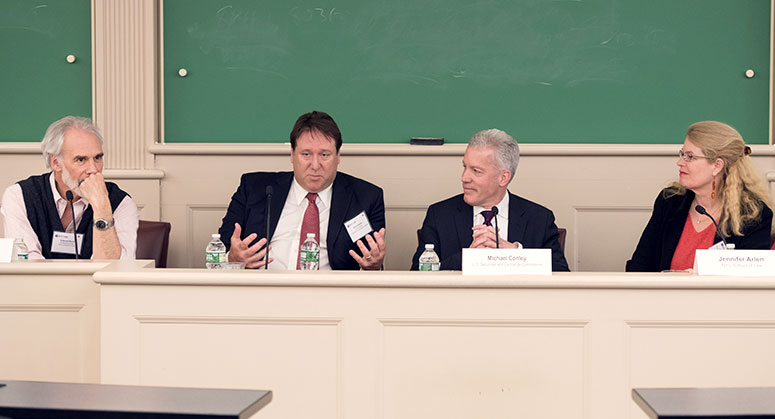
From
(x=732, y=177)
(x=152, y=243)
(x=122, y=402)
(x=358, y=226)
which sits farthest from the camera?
(x=152, y=243)

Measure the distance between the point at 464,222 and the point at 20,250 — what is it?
1.63 metres

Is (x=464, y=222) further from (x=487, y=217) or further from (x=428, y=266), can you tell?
(x=428, y=266)

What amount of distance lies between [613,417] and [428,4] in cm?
234

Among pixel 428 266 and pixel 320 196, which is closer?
pixel 428 266

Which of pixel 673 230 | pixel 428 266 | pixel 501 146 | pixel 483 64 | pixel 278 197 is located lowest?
pixel 428 266

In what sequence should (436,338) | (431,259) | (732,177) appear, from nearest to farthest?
(436,338)
(431,259)
(732,177)

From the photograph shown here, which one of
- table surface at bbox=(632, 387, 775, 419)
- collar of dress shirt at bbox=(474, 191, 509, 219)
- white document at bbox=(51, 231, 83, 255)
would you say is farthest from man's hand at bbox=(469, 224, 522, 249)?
white document at bbox=(51, 231, 83, 255)

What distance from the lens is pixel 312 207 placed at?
10.7ft

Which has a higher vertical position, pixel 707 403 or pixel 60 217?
pixel 60 217

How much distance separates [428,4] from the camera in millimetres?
3773

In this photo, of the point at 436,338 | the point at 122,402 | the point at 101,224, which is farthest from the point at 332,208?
the point at 122,402

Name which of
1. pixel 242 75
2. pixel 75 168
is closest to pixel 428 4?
pixel 242 75

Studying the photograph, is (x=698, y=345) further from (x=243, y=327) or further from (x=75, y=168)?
(x=75, y=168)

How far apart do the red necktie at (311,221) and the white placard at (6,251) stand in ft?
3.82
